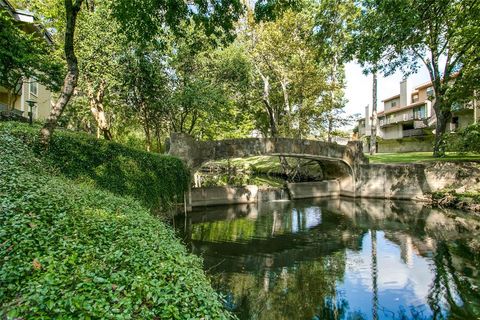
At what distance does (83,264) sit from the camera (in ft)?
10.9

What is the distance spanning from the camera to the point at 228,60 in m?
23.2

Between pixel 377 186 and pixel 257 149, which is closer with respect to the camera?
pixel 257 149

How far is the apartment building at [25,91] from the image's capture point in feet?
55.7

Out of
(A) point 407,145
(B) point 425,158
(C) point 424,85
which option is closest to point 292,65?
(B) point 425,158

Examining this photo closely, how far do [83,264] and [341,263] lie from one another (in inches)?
339

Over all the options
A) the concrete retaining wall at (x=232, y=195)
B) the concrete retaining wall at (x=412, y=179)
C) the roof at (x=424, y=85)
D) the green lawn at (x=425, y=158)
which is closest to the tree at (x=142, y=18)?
the concrete retaining wall at (x=232, y=195)

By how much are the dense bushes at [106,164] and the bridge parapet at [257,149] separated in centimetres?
413

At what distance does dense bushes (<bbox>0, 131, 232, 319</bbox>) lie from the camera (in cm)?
268

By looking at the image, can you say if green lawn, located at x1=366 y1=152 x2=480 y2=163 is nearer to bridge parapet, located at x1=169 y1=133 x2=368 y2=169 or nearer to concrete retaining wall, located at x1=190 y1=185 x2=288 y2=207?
bridge parapet, located at x1=169 y1=133 x2=368 y2=169

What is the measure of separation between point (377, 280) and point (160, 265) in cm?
725

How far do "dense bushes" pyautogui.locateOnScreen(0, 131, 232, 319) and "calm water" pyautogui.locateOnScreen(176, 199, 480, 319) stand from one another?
3.39 metres

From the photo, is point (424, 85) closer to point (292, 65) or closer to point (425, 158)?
point (425, 158)

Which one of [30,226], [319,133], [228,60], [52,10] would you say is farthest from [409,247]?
[52,10]

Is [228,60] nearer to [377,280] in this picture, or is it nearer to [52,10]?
[52,10]
